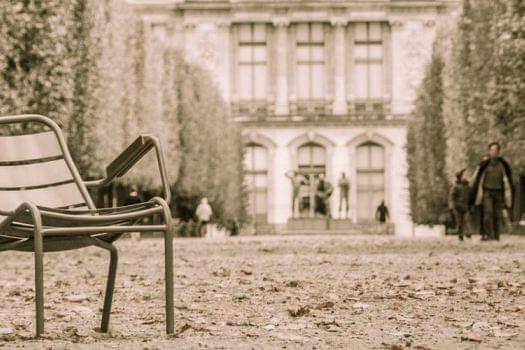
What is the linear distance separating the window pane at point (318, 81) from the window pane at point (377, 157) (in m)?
3.59

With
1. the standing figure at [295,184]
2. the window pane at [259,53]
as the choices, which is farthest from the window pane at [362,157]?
the window pane at [259,53]

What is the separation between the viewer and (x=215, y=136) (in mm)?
44031

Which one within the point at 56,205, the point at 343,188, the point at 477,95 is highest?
the point at 477,95

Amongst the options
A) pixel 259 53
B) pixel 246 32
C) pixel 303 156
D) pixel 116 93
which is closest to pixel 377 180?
pixel 303 156

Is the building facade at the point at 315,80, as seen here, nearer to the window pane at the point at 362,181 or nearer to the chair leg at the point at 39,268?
the window pane at the point at 362,181

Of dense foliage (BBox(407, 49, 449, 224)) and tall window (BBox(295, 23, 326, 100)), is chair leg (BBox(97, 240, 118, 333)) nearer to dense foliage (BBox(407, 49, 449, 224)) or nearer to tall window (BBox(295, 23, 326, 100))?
dense foliage (BBox(407, 49, 449, 224))

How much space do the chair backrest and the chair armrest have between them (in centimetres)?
16

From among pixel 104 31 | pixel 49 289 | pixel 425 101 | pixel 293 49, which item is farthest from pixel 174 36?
pixel 49 289

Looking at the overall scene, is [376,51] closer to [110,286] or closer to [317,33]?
[317,33]

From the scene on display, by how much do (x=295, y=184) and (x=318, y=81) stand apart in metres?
8.84

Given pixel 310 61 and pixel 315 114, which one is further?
pixel 310 61

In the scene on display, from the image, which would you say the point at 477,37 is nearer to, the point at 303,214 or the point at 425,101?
the point at 425,101

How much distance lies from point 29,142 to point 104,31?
17.9m

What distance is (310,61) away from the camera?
57.5 meters
